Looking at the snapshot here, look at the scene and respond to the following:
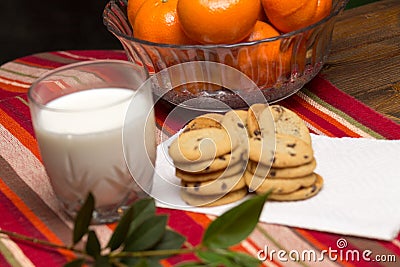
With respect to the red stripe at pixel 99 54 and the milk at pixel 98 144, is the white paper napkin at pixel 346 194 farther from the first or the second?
the red stripe at pixel 99 54

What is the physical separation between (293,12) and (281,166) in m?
0.30

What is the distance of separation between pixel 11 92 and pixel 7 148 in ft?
0.75

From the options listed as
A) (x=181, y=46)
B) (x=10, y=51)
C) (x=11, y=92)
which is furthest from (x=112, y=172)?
(x=10, y=51)

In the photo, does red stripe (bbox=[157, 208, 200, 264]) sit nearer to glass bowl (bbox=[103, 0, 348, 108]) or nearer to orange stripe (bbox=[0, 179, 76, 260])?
orange stripe (bbox=[0, 179, 76, 260])

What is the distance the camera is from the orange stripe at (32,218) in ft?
2.45

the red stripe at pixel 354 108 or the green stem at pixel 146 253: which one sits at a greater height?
the red stripe at pixel 354 108

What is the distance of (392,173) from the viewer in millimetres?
821

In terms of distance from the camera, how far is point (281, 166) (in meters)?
0.76

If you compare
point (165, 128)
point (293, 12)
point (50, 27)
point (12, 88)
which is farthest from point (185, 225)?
point (50, 27)

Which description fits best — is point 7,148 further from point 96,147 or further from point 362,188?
point 362,188

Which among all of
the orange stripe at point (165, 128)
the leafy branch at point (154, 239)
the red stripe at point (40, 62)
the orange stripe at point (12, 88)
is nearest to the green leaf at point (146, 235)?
the leafy branch at point (154, 239)

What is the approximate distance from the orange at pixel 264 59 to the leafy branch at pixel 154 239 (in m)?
0.33

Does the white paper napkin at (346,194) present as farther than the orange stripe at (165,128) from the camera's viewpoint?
No

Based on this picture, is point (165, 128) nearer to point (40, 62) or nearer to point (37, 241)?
point (37, 241)
